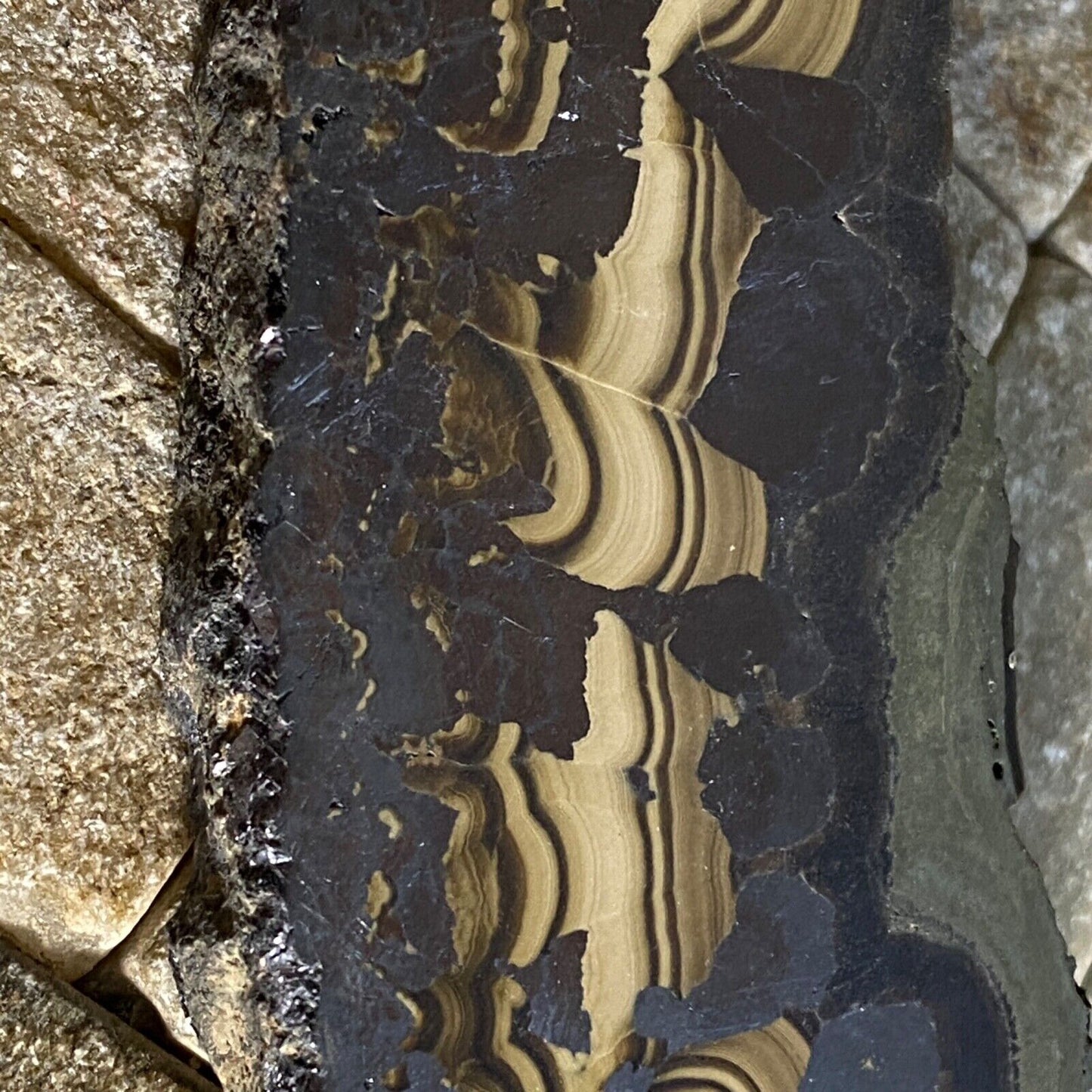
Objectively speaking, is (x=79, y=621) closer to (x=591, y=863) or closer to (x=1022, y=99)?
(x=591, y=863)

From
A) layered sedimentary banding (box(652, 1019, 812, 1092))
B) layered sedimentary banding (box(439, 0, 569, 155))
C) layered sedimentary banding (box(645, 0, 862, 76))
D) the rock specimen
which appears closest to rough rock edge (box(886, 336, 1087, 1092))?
the rock specimen

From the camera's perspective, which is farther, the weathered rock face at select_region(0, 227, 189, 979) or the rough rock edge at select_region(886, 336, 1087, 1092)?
the weathered rock face at select_region(0, 227, 189, 979)

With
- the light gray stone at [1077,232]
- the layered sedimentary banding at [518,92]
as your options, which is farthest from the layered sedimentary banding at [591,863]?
the light gray stone at [1077,232]

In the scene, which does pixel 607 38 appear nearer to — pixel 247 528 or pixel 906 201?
pixel 906 201

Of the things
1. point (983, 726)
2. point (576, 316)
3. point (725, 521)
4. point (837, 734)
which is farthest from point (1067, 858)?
point (576, 316)

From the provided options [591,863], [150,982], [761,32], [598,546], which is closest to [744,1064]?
[591,863]

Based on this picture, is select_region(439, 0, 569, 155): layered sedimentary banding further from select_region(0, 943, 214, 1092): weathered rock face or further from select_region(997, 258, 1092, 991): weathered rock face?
select_region(0, 943, 214, 1092): weathered rock face
